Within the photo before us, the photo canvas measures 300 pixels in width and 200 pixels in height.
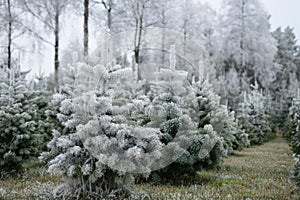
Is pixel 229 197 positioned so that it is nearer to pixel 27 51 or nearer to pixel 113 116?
pixel 113 116

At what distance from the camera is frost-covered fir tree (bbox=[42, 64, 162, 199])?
20.1ft

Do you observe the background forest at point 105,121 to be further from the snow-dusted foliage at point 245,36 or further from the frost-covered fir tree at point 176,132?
the snow-dusted foliage at point 245,36

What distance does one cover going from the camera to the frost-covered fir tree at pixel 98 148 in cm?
614

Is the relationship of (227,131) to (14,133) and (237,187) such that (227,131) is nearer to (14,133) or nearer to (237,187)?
(237,187)

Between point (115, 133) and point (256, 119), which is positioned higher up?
point (115, 133)

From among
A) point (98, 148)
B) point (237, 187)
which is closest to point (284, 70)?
point (237, 187)

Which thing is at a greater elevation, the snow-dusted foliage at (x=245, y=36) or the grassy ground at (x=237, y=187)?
the snow-dusted foliage at (x=245, y=36)

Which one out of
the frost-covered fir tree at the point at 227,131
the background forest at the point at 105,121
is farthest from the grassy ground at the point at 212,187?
the frost-covered fir tree at the point at 227,131

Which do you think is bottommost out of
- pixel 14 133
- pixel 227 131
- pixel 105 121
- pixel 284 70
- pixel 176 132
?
pixel 227 131

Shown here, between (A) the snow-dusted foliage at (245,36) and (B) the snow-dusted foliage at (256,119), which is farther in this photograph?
(A) the snow-dusted foliage at (245,36)

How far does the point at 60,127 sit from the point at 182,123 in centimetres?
460

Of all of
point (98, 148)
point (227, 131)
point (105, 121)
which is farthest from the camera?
point (227, 131)

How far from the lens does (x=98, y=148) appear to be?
617cm

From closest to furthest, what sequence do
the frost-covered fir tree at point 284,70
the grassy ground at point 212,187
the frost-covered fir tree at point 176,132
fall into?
the grassy ground at point 212,187 → the frost-covered fir tree at point 176,132 → the frost-covered fir tree at point 284,70
